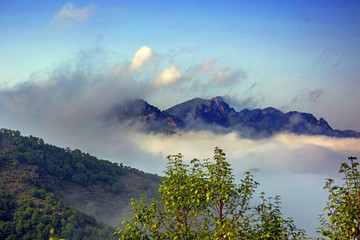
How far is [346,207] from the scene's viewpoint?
15.6 meters

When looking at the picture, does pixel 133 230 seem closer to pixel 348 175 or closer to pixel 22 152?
pixel 348 175

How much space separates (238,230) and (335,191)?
233 inches

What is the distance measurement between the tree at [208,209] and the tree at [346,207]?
3.54 metres

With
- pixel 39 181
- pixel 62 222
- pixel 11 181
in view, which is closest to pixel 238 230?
pixel 62 222

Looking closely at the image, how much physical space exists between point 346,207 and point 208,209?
828 centimetres

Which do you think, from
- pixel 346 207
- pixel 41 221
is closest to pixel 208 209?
pixel 346 207

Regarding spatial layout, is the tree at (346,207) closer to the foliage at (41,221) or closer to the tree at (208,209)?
the tree at (208,209)

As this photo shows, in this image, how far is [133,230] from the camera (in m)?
19.8

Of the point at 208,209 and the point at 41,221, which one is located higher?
the point at 208,209

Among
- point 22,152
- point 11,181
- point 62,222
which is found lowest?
point 62,222

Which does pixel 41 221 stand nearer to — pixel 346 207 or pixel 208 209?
pixel 208 209

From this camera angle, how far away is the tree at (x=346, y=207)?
614 inches

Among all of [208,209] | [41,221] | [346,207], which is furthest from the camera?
[41,221]

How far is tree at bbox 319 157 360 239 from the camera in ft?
51.1
